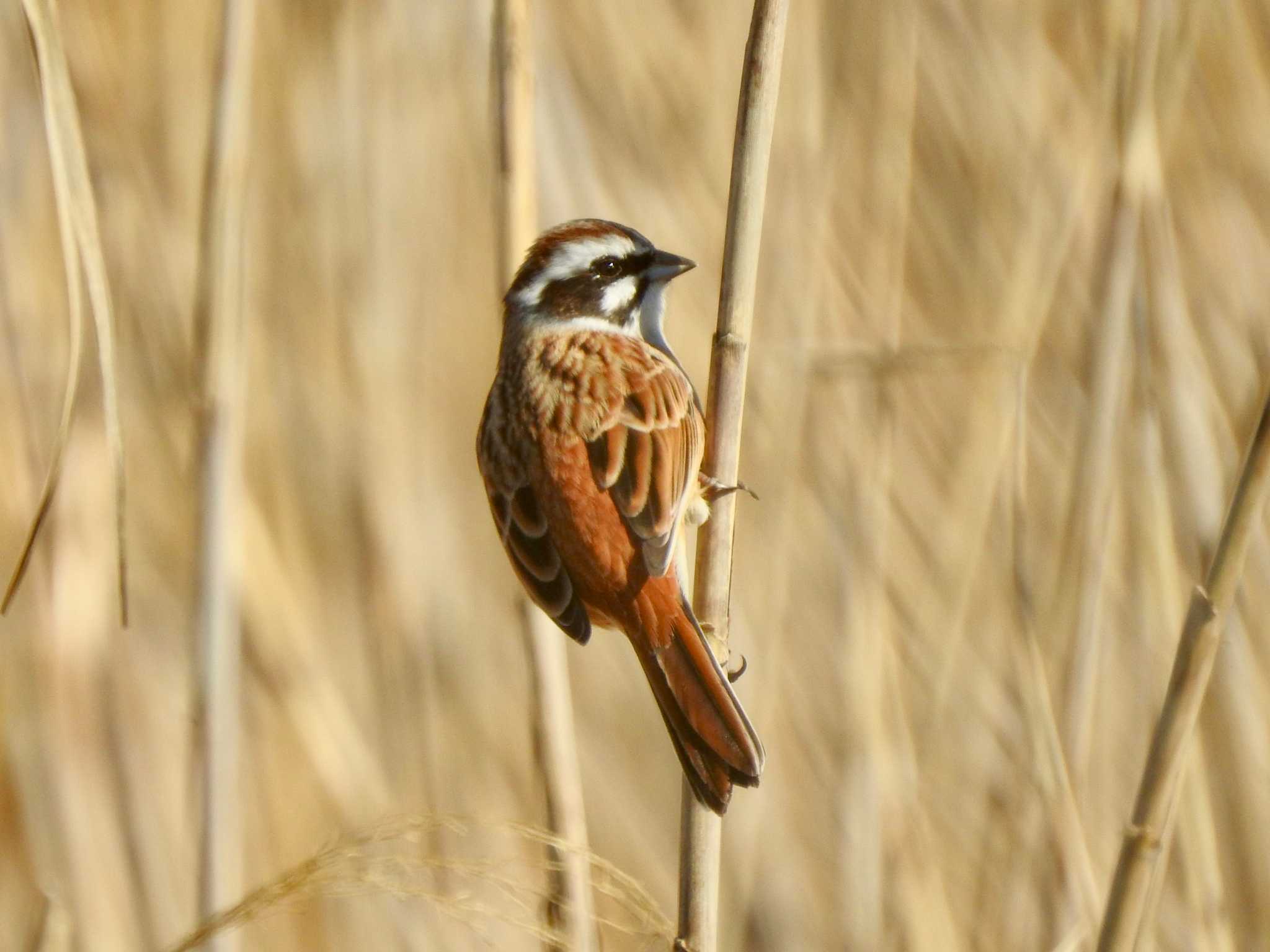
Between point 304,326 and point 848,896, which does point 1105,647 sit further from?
point 304,326

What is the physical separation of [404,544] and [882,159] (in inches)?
50.8

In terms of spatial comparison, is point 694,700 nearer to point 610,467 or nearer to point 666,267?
point 610,467

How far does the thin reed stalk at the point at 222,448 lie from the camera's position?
187 centimetres

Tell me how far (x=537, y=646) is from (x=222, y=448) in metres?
0.61

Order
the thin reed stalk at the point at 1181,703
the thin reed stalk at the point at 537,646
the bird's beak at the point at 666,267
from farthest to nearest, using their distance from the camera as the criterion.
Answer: the bird's beak at the point at 666,267 → the thin reed stalk at the point at 537,646 → the thin reed stalk at the point at 1181,703

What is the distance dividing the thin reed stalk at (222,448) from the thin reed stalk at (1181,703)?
52.9 inches

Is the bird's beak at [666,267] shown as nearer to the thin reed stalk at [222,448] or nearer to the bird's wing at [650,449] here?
the bird's wing at [650,449]

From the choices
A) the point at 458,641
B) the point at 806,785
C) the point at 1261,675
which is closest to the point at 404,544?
the point at 458,641

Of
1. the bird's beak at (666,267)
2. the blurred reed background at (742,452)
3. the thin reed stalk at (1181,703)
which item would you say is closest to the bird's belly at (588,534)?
the bird's beak at (666,267)

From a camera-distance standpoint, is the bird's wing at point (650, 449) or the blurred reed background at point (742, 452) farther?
the blurred reed background at point (742, 452)

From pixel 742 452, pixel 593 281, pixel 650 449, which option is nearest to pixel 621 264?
pixel 593 281

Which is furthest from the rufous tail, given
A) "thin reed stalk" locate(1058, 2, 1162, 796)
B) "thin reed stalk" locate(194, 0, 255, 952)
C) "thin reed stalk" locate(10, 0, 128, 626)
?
"thin reed stalk" locate(1058, 2, 1162, 796)

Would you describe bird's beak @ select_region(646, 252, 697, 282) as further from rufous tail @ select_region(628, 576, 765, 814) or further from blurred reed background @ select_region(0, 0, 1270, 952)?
rufous tail @ select_region(628, 576, 765, 814)

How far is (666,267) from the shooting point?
2027mm
